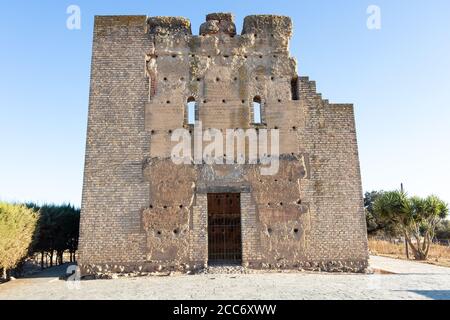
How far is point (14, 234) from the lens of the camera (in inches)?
415

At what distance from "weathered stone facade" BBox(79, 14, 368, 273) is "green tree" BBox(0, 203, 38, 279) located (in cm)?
184

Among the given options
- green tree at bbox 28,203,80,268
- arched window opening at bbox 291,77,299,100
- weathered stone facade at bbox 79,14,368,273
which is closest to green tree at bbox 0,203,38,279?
green tree at bbox 28,203,80,268

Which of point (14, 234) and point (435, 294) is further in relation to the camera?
point (14, 234)

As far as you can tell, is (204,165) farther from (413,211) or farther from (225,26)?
(413,211)

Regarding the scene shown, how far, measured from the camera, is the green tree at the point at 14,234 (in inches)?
397

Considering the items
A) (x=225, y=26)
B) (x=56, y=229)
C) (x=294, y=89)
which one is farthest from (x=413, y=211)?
(x=56, y=229)

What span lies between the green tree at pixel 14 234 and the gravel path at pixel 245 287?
0.76m

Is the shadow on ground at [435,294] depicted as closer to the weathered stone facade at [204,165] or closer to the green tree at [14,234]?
the weathered stone facade at [204,165]

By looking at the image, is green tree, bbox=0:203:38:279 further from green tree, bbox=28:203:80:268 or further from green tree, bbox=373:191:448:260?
green tree, bbox=373:191:448:260

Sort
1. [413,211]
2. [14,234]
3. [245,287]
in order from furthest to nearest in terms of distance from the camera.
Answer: [413,211] < [14,234] < [245,287]

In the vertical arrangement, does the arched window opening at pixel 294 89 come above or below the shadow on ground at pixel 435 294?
above

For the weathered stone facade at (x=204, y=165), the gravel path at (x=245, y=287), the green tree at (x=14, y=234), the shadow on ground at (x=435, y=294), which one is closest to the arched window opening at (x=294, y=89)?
the weathered stone facade at (x=204, y=165)

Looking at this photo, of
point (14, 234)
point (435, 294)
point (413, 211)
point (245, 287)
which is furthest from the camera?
point (413, 211)

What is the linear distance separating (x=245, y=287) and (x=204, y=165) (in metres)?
4.57
